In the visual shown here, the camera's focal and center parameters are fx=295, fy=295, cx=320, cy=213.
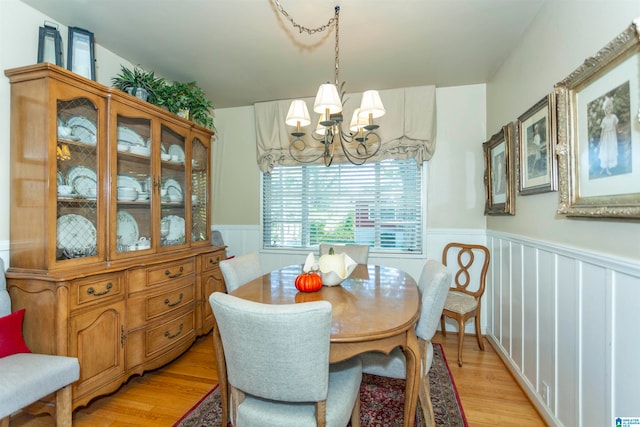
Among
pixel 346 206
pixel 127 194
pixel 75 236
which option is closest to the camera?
pixel 75 236

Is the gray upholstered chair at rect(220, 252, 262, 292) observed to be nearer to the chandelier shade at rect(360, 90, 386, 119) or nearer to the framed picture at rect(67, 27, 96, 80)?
the chandelier shade at rect(360, 90, 386, 119)

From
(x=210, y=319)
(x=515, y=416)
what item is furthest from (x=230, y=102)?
(x=515, y=416)

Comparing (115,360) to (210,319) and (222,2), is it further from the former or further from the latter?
(222,2)

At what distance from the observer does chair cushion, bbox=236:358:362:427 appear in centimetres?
107

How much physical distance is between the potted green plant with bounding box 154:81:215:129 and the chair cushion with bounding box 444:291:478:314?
2.81 metres

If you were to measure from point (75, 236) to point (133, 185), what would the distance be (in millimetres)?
549

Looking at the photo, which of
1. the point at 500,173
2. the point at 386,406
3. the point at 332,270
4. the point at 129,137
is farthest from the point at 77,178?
the point at 500,173

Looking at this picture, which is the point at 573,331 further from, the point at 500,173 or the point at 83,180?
the point at 83,180

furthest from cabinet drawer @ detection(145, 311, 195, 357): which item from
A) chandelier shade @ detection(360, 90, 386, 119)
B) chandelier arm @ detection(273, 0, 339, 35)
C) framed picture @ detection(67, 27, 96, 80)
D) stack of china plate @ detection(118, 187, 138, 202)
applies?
chandelier arm @ detection(273, 0, 339, 35)

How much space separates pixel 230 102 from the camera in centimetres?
346

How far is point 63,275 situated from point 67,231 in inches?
13.1

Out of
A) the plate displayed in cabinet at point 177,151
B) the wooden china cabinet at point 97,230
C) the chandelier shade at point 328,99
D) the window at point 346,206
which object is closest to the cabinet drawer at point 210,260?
the wooden china cabinet at point 97,230

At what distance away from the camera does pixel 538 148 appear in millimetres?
1872

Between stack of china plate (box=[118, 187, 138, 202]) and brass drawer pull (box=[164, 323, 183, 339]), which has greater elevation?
stack of china plate (box=[118, 187, 138, 202])
